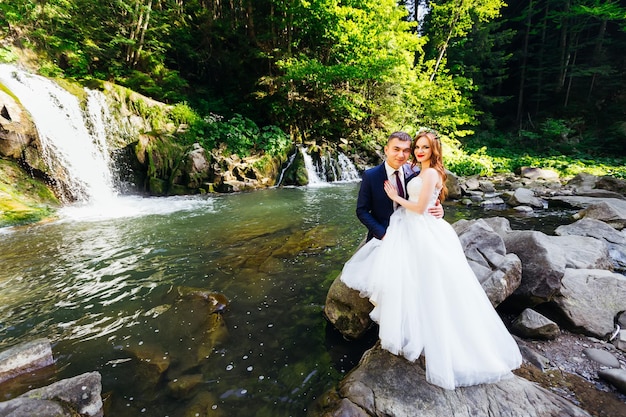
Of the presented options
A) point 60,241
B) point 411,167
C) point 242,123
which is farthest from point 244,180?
point 411,167

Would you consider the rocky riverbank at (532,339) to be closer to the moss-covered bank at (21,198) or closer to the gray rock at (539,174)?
the moss-covered bank at (21,198)

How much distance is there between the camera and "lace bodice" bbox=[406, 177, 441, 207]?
2416 mm

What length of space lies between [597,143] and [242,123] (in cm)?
2382

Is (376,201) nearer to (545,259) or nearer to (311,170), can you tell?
(545,259)

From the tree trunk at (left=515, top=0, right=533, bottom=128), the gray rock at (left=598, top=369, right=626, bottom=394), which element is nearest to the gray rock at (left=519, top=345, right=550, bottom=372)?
the gray rock at (left=598, top=369, right=626, bottom=394)

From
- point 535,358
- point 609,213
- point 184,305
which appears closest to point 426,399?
point 535,358

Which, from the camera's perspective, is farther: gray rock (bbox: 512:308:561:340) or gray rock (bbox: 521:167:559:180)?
gray rock (bbox: 521:167:559:180)

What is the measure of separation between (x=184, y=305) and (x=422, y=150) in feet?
11.8

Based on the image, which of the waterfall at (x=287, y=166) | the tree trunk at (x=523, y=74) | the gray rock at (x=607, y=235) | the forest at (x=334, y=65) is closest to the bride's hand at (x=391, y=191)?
the gray rock at (x=607, y=235)

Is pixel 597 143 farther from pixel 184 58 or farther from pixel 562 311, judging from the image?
pixel 184 58

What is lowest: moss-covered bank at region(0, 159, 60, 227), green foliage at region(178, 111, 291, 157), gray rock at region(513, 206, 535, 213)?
gray rock at region(513, 206, 535, 213)

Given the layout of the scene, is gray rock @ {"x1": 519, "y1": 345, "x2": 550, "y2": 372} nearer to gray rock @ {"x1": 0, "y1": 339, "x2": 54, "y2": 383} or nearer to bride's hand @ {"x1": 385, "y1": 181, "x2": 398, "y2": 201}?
bride's hand @ {"x1": 385, "y1": 181, "x2": 398, "y2": 201}

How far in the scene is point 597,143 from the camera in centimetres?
1983

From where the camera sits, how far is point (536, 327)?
117 inches
